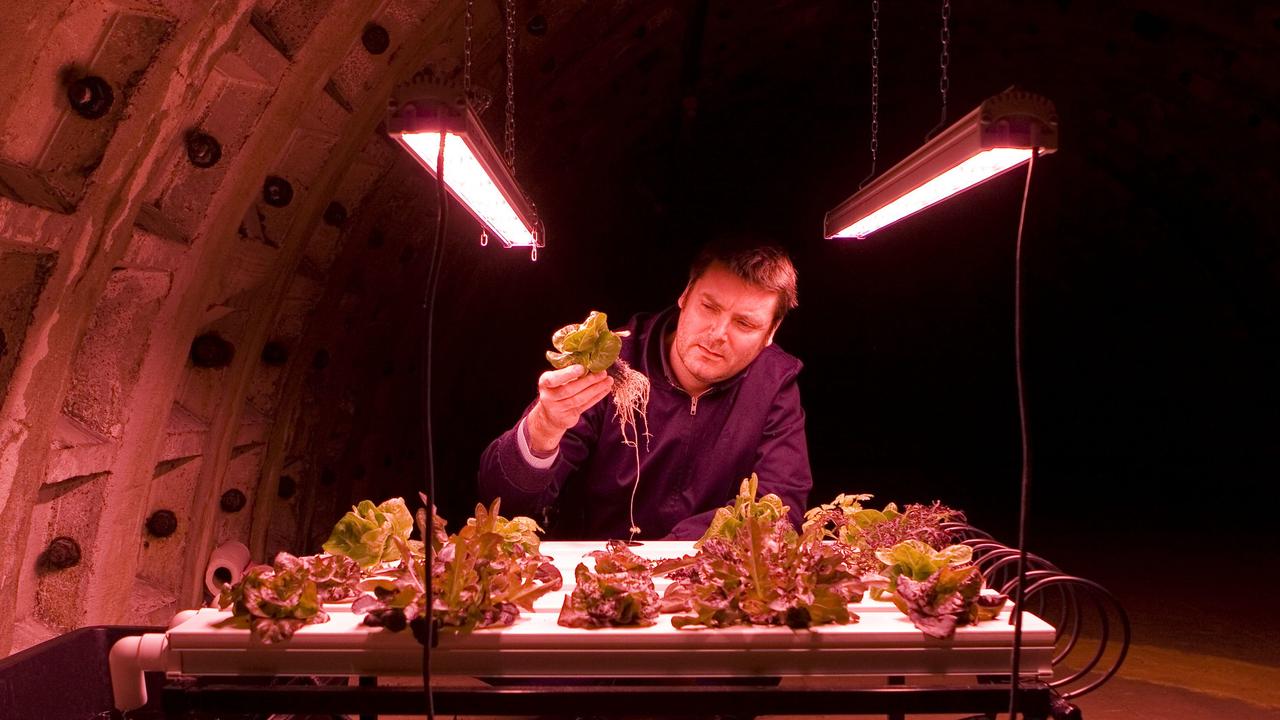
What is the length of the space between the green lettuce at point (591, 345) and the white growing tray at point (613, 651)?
981mm

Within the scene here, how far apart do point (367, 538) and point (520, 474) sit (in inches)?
45.0

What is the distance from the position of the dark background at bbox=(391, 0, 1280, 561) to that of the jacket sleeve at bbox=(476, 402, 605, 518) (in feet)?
8.57

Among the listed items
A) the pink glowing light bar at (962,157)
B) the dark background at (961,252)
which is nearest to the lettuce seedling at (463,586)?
the pink glowing light bar at (962,157)

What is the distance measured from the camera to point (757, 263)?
3240 millimetres

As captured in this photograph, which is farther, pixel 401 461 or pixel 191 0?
pixel 401 461

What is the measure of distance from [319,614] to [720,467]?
6.68ft

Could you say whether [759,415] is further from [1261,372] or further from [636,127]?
[1261,372]

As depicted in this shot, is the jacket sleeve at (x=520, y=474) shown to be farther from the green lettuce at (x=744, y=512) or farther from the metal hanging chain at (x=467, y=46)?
the metal hanging chain at (x=467, y=46)

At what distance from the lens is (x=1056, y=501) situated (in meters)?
9.89

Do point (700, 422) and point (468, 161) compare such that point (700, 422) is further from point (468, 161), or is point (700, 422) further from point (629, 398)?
point (468, 161)

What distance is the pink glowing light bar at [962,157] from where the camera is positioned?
1845 millimetres

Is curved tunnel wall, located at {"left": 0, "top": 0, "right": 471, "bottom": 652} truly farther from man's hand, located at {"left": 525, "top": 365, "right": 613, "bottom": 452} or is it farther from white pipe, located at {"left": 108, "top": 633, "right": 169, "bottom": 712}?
man's hand, located at {"left": 525, "top": 365, "right": 613, "bottom": 452}

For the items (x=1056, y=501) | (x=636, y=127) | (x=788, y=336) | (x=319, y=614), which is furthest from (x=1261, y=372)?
(x=319, y=614)

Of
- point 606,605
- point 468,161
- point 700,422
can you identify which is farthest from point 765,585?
point 700,422
